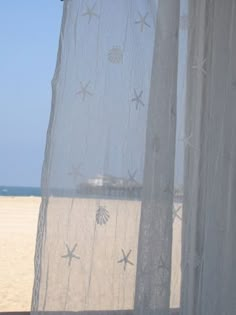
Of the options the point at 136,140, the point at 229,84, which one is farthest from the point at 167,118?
the point at 229,84

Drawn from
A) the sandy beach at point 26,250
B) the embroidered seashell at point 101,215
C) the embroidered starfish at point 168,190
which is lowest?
the sandy beach at point 26,250

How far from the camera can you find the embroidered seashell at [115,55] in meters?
1.06

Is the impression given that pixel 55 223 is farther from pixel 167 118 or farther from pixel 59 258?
pixel 167 118

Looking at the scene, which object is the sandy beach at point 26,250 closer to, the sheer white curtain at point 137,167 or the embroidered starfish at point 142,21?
the sheer white curtain at point 137,167

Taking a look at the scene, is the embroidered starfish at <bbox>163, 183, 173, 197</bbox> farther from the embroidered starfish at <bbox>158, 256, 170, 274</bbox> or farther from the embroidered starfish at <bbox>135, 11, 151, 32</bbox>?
the embroidered starfish at <bbox>135, 11, 151, 32</bbox>

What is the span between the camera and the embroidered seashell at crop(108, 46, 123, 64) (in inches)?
41.7

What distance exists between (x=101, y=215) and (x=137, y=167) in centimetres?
14

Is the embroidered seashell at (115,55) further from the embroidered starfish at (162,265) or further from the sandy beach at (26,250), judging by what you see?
the embroidered starfish at (162,265)

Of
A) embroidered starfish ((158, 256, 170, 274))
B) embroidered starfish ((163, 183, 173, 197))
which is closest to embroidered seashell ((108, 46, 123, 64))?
embroidered starfish ((163, 183, 173, 197))

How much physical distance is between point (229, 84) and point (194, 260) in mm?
452

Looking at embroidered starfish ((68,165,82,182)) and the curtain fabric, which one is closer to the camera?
embroidered starfish ((68,165,82,182))

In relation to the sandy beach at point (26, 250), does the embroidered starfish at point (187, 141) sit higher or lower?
higher

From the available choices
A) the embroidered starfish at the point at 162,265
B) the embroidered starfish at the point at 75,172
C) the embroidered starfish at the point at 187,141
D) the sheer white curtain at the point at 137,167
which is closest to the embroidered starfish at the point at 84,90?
the sheer white curtain at the point at 137,167

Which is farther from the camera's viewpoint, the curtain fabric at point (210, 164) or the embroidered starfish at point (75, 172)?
the curtain fabric at point (210, 164)
